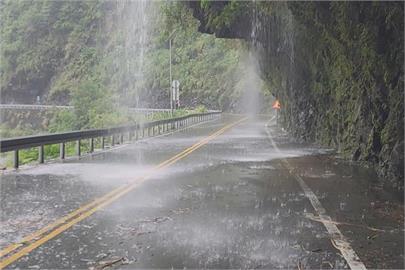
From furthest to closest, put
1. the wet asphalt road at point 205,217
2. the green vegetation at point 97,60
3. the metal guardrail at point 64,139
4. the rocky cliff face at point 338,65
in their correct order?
the green vegetation at point 97,60 < the metal guardrail at point 64,139 < the rocky cliff face at point 338,65 < the wet asphalt road at point 205,217

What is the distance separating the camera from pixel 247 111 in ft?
307

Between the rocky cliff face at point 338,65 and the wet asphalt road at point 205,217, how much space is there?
4.89 ft

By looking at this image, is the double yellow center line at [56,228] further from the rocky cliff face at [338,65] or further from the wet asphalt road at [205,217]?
the rocky cliff face at [338,65]

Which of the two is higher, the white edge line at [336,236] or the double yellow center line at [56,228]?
the white edge line at [336,236]

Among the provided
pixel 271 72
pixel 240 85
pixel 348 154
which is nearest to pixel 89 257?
pixel 348 154

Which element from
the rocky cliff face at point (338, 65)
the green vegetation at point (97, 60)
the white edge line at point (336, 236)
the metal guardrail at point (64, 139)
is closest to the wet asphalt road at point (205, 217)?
the white edge line at point (336, 236)

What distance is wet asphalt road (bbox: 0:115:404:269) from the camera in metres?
6.36

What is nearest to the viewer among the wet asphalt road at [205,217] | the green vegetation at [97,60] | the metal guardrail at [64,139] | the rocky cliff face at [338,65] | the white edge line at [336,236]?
the white edge line at [336,236]

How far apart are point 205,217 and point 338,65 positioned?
41.8ft

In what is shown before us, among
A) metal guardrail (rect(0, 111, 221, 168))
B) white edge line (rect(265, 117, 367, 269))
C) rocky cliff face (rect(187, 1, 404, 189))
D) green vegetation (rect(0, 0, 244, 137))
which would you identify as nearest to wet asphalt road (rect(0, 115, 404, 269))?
white edge line (rect(265, 117, 367, 269))

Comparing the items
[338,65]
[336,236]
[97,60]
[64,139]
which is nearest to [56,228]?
[336,236]

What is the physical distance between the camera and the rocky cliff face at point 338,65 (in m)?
13.2

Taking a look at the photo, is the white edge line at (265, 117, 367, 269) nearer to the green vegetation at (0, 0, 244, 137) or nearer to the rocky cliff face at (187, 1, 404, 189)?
the rocky cliff face at (187, 1, 404, 189)

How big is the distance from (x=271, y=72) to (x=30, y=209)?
3007cm
